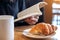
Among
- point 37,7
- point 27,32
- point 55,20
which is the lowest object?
point 55,20

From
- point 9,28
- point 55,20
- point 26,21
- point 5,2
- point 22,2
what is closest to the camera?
point 9,28

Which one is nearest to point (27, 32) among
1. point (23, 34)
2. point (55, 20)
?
point (23, 34)

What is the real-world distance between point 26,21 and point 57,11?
1434 mm

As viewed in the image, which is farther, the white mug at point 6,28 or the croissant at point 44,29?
the croissant at point 44,29

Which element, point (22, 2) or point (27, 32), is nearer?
point (27, 32)

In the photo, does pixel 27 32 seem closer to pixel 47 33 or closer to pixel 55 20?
pixel 47 33

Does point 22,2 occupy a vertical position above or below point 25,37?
above

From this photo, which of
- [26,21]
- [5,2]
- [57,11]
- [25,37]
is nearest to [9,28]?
[25,37]

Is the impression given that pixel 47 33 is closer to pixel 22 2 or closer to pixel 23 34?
pixel 23 34

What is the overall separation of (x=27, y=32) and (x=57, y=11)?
1656mm

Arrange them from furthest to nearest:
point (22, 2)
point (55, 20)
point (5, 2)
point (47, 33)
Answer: point (55, 20), point (22, 2), point (5, 2), point (47, 33)

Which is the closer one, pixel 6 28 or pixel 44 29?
pixel 6 28

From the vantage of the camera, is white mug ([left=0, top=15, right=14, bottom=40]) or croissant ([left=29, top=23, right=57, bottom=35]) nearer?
white mug ([left=0, top=15, right=14, bottom=40])

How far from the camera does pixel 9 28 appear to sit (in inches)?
25.2
